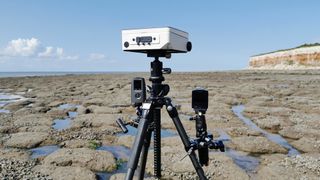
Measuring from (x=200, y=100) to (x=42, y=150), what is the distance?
18.2 feet

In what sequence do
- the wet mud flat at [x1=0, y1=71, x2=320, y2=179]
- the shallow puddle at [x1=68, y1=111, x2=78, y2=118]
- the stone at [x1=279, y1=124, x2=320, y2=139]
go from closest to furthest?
the wet mud flat at [x1=0, y1=71, x2=320, y2=179] < the stone at [x1=279, y1=124, x2=320, y2=139] < the shallow puddle at [x1=68, y1=111, x2=78, y2=118]

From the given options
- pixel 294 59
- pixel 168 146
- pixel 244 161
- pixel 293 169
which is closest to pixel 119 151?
pixel 168 146

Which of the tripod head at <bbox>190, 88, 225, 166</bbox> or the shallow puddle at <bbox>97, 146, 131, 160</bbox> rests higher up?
the tripod head at <bbox>190, 88, 225, 166</bbox>

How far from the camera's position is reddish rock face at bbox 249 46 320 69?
63.7 metres

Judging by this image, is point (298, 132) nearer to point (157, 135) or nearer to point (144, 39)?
point (157, 135)

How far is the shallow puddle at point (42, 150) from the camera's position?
741cm

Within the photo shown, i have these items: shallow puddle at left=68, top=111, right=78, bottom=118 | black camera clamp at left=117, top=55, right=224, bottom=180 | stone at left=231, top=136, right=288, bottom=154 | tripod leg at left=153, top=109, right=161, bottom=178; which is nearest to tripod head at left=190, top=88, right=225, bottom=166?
black camera clamp at left=117, top=55, right=224, bottom=180

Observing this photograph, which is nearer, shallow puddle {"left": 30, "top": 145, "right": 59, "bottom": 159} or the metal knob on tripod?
the metal knob on tripod

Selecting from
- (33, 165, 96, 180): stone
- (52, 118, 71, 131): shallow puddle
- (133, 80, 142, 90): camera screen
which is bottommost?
(33, 165, 96, 180): stone

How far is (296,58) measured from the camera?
69562 mm

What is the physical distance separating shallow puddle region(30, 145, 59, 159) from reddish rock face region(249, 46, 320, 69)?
65.3m

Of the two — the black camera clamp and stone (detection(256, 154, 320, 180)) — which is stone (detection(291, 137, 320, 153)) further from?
the black camera clamp

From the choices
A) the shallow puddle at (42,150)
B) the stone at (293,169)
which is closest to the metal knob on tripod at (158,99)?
the stone at (293,169)

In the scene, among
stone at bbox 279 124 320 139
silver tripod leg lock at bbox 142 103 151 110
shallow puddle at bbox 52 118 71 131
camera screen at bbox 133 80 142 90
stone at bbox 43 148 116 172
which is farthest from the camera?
shallow puddle at bbox 52 118 71 131
